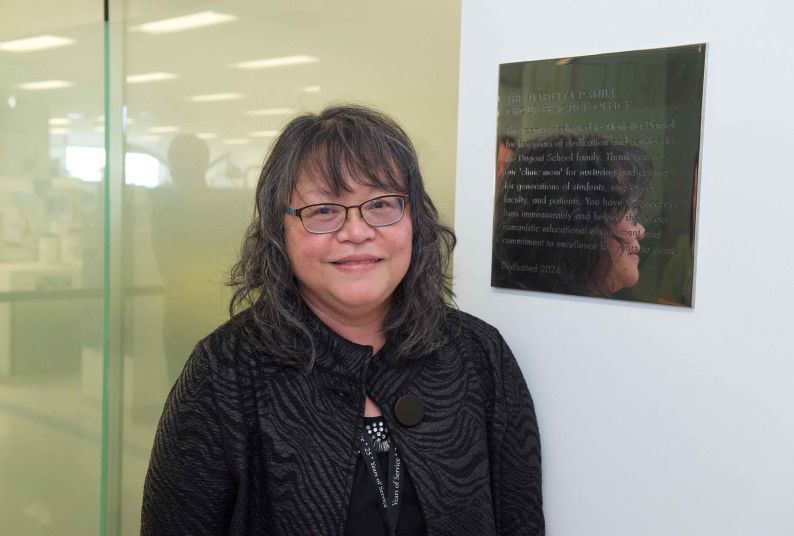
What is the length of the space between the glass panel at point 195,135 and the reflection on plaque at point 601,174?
739mm

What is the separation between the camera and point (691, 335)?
1.51m

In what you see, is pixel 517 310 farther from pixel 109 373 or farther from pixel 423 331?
pixel 109 373

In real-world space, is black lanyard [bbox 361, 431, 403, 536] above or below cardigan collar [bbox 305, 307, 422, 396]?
below

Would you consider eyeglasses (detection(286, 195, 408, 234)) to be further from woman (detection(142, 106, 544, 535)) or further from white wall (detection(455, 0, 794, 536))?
white wall (detection(455, 0, 794, 536))


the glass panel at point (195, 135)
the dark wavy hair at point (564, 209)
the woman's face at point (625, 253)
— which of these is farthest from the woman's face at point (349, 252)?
the glass panel at point (195, 135)

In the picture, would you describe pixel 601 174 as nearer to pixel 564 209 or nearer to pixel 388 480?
pixel 564 209

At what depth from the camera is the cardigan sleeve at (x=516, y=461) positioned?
173cm

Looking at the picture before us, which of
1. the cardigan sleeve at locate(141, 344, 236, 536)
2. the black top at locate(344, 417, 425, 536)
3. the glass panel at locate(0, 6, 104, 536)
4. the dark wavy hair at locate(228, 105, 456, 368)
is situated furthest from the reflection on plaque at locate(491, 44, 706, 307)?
the glass panel at locate(0, 6, 104, 536)

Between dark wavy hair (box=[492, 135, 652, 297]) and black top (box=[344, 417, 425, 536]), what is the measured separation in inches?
16.6

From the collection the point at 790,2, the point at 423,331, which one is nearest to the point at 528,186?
the point at 423,331

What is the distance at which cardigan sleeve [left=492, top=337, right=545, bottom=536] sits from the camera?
1733 mm

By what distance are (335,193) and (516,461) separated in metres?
0.68

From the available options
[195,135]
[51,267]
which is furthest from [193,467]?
[195,135]

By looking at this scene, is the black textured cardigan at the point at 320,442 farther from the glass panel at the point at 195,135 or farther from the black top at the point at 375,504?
the glass panel at the point at 195,135
